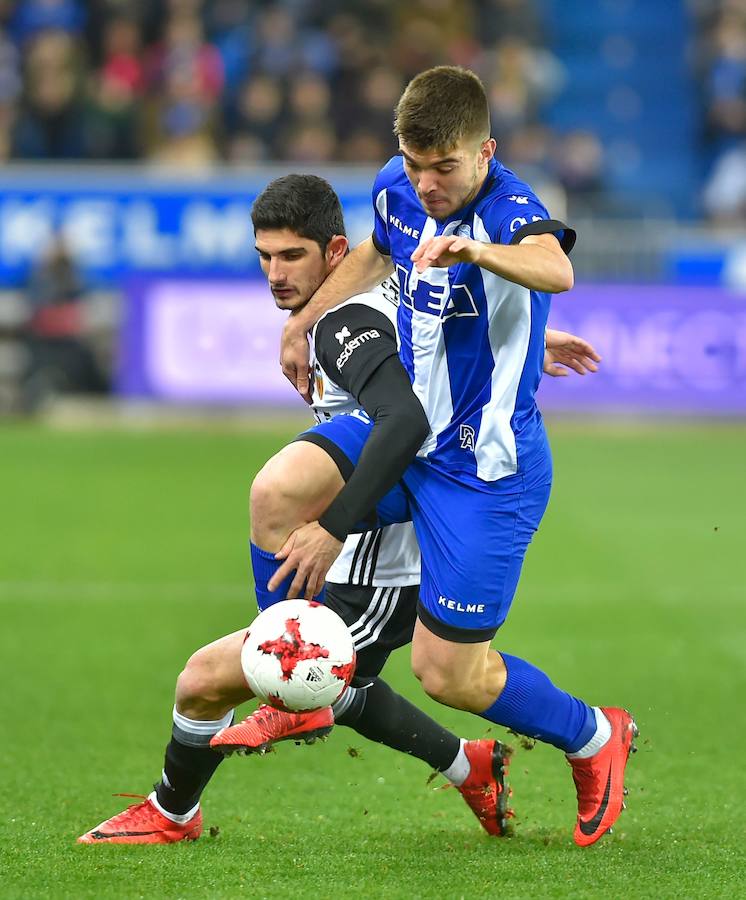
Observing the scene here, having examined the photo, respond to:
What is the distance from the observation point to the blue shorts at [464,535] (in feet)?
15.0

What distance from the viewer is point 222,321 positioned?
15.8m

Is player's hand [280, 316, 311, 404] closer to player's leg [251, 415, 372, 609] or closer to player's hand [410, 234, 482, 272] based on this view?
player's leg [251, 415, 372, 609]

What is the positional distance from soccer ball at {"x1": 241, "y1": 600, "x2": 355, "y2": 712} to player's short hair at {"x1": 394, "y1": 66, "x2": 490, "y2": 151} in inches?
51.5

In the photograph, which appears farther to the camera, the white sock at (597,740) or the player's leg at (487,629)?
the white sock at (597,740)

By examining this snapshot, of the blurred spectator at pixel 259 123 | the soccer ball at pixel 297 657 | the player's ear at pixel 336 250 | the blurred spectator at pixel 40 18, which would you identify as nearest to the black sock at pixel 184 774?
the soccer ball at pixel 297 657

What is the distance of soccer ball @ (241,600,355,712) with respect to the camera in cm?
435

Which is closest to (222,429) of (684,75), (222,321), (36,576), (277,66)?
(222,321)

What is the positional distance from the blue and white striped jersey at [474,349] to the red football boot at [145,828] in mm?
1299

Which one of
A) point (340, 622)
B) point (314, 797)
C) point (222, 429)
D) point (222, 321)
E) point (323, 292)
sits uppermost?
point (323, 292)

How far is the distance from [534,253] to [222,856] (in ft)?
6.15

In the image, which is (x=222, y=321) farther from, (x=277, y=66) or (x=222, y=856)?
(x=222, y=856)

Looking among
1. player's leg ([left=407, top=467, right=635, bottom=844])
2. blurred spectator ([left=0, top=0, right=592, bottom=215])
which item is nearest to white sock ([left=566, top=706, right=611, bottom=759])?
player's leg ([left=407, top=467, right=635, bottom=844])

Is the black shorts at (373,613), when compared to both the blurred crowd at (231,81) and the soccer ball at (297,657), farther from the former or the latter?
the blurred crowd at (231,81)

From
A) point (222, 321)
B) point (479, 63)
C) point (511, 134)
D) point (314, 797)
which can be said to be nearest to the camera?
point (314, 797)
